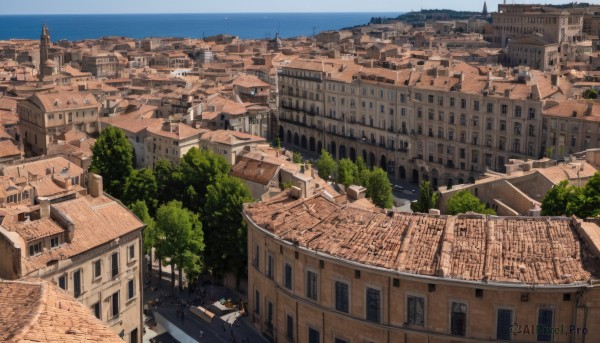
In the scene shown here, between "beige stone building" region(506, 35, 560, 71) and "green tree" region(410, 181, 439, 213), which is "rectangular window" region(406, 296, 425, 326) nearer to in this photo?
"green tree" region(410, 181, 439, 213)

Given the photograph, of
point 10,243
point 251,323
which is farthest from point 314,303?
point 10,243

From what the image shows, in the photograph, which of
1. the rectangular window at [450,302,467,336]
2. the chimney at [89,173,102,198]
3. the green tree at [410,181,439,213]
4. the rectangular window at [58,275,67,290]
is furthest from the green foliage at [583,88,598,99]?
the rectangular window at [58,275,67,290]

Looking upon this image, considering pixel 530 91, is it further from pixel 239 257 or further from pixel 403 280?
pixel 403 280

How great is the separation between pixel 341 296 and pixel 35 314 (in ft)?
54.3

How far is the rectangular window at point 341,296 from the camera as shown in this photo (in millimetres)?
33438

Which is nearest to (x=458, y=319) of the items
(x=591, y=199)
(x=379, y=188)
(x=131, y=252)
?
(x=131, y=252)

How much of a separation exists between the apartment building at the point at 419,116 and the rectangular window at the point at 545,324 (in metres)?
47.5

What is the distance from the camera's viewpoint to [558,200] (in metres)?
46.3

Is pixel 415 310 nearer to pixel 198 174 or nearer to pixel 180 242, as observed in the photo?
pixel 180 242

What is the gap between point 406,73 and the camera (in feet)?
295

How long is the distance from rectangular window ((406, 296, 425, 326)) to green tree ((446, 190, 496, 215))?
18402 millimetres

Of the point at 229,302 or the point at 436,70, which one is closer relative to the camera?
the point at 229,302

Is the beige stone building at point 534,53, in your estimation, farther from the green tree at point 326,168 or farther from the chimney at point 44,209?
the chimney at point 44,209

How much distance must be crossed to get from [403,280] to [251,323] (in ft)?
38.9
